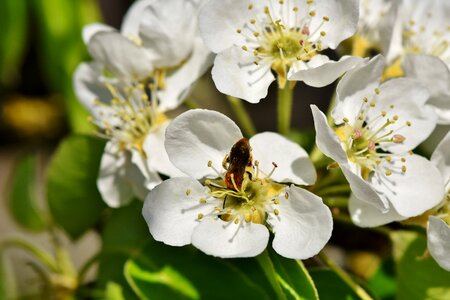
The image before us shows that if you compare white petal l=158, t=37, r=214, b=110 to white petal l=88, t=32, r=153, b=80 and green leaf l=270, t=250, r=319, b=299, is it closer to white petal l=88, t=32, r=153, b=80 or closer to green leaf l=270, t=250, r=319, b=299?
white petal l=88, t=32, r=153, b=80

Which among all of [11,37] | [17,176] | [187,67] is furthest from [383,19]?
[11,37]

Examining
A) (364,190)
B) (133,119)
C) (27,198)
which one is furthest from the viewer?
(27,198)

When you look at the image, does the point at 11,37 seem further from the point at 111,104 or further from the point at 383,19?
the point at 383,19

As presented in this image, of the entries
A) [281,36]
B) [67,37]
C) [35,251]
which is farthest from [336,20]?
[67,37]

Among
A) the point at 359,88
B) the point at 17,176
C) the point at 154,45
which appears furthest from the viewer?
the point at 17,176

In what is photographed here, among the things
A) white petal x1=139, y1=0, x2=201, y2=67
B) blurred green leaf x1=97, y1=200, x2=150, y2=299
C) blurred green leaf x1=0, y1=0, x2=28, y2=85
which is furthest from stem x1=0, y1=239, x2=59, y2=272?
blurred green leaf x1=0, y1=0, x2=28, y2=85

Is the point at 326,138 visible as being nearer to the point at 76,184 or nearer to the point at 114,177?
the point at 114,177
